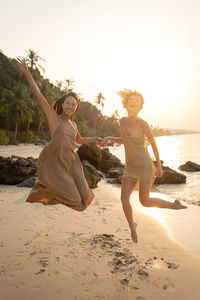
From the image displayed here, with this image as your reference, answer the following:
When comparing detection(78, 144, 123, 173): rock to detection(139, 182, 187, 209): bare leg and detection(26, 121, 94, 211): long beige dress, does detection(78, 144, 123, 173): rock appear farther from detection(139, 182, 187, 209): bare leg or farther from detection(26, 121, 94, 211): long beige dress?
detection(26, 121, 94, 211): long beige dress

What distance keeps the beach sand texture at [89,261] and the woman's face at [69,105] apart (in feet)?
7.61

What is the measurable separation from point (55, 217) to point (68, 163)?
128 inches

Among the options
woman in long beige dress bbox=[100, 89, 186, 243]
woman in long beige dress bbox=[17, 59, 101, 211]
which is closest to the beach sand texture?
woman in long beige dress bbox=[100, 89, 186, 243]

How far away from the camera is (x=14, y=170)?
10.3 m

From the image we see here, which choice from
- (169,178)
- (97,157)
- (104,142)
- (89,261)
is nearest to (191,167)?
(169,178)

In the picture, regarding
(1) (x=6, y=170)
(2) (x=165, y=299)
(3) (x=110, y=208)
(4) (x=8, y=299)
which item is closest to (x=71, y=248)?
(4) (x=8, y=299)

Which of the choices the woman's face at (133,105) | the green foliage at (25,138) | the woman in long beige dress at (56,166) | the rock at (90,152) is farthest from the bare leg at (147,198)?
the green foliage at (25,138)

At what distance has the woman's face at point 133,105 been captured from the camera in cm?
395

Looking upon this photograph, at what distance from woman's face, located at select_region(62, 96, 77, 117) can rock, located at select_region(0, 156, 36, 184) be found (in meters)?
7.42

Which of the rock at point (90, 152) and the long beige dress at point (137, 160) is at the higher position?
the long beige dress at point (137, 160)

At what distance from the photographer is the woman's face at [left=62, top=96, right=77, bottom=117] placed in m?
3.51

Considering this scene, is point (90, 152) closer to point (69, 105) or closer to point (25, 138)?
point (69, 105)

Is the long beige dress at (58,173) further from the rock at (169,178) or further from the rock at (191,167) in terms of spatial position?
the rock at (191,167)

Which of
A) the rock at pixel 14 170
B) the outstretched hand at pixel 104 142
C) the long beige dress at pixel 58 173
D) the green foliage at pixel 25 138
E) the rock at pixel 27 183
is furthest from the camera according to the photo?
the green foliage at pixel 25 138
